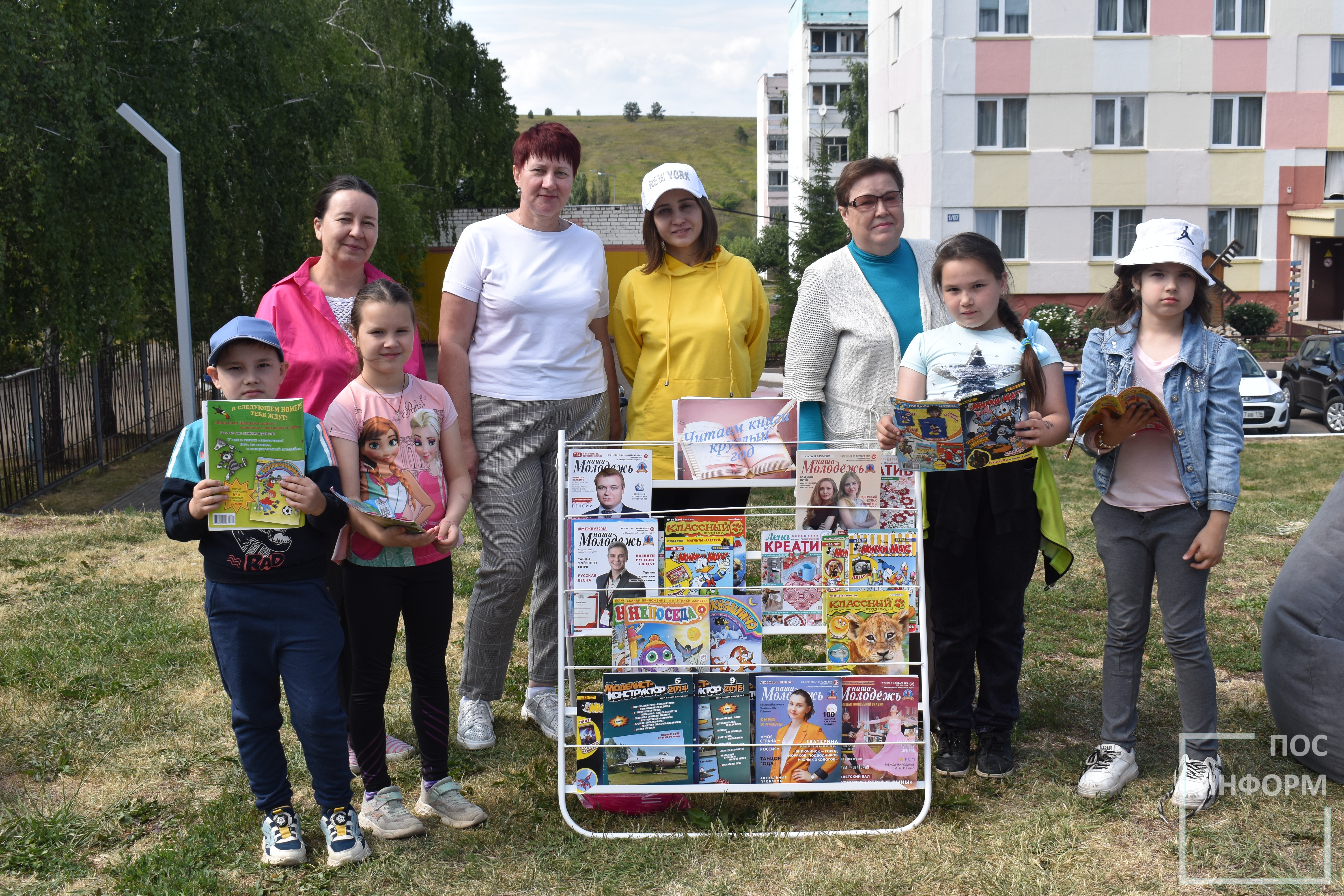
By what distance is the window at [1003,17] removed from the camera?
85.0 feet

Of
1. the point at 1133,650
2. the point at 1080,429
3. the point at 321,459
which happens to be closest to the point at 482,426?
the point at 321,459

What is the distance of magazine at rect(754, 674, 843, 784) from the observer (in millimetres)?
3242

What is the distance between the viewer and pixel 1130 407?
10.3 feet

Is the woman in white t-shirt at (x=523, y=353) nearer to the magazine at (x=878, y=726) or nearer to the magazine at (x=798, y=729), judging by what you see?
the magazine at (x=798, y=729)

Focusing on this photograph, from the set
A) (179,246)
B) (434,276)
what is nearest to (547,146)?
(179,246)

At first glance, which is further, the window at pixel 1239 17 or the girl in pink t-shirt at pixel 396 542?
the window at pixel 1239 17

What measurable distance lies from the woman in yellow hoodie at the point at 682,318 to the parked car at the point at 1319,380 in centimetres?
1600

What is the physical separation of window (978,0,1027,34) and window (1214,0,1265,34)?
16.0 ft

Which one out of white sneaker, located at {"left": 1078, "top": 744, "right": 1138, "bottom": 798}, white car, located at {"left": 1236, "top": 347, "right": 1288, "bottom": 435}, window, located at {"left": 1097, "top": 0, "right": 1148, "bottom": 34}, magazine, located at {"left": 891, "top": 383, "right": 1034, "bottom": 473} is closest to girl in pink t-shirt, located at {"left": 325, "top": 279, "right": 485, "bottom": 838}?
magazine, located at {"left": 891, "top": 383, "right": 1034, "bottom": 473}

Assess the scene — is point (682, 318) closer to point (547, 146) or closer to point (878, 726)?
point (547, 146)

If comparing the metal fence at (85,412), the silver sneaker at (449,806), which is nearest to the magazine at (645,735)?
the silver sneaker at (449,806)

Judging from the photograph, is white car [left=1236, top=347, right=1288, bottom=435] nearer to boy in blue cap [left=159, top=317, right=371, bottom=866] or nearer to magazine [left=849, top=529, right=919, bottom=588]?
magazine [left=849, top=529, right=919, bottom=588]

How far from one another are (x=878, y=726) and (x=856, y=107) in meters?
53.1

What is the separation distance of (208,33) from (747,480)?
12475 mm
